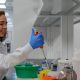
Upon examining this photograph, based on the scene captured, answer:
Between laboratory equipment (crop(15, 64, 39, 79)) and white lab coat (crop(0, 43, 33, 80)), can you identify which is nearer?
white lab coat (crop(0, 43, 33, 80))

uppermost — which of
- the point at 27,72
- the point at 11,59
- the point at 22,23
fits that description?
the point at 22,23

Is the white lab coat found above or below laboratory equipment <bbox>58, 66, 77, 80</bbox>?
above

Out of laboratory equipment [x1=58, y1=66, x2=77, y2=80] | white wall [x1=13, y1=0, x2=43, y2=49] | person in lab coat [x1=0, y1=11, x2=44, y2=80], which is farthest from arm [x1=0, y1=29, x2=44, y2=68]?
white wall [x1=13, y1=0, x2=43, y2=49]

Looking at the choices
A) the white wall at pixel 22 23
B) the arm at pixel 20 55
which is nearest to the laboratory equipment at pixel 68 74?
the arm at pixel 20 55

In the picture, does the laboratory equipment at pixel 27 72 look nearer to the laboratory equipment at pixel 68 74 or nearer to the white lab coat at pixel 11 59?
the white lab coat at pixel 11 59

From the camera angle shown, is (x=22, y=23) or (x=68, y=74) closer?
(x=68, y=74)

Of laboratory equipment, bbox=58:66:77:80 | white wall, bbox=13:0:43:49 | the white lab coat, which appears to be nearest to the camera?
laboratory equipment, bbox=58:66:77:80

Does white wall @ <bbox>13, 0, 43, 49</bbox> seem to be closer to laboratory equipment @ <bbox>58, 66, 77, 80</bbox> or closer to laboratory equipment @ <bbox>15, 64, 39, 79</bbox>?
laboratory equipment @ <bbox>15, 64, 39, 79</bbox>

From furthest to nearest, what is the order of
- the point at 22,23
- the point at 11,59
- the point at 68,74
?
the point at 22,23, the point at 11,59, the point at 68,74

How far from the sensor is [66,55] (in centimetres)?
252

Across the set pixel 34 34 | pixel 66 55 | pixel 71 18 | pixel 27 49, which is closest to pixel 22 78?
pixel 27 49

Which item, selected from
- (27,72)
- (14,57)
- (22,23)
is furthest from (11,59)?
(22,23)

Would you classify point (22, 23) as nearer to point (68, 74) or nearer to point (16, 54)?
point (16, 54)

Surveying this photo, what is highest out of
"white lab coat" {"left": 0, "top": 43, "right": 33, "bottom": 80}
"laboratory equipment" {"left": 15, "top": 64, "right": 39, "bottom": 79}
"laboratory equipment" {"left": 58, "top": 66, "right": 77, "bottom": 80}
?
"white lab coat" {"left": 0, "top": 43, "right": 33, "bottom": 80}
